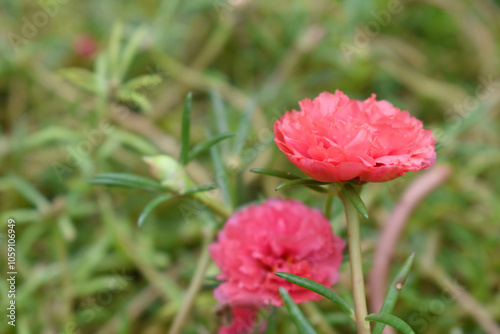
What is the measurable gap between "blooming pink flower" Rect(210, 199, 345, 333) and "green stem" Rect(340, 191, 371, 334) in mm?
30

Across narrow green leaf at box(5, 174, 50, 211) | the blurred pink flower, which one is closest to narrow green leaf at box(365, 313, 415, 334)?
narrow green leaf at box(5, 174, 50, 211)

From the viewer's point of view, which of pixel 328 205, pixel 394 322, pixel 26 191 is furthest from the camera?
pixel 26 191

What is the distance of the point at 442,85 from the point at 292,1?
1.25 ft

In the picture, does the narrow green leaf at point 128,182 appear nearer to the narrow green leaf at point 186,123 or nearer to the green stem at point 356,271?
the narrow green leaf at point 186,123

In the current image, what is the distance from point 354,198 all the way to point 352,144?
0.04m

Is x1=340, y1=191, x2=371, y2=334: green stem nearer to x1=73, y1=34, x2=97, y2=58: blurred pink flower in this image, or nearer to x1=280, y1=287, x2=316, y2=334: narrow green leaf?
x1=280, y1=287, x2=316, y2=334: narrow green leaf

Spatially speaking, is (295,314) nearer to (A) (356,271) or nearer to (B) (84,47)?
(A) (356,271)

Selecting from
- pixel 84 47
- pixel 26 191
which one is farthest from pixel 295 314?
pixel 84 47

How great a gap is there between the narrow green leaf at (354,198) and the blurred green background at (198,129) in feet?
0.57

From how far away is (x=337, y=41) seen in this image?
2.93 feet

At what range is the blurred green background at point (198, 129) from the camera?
2.10 feet

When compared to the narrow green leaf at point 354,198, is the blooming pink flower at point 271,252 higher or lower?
lower

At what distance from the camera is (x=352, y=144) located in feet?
1.00

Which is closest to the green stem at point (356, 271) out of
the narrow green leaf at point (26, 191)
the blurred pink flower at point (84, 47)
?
the narrow green leaf at point (26, 191)
